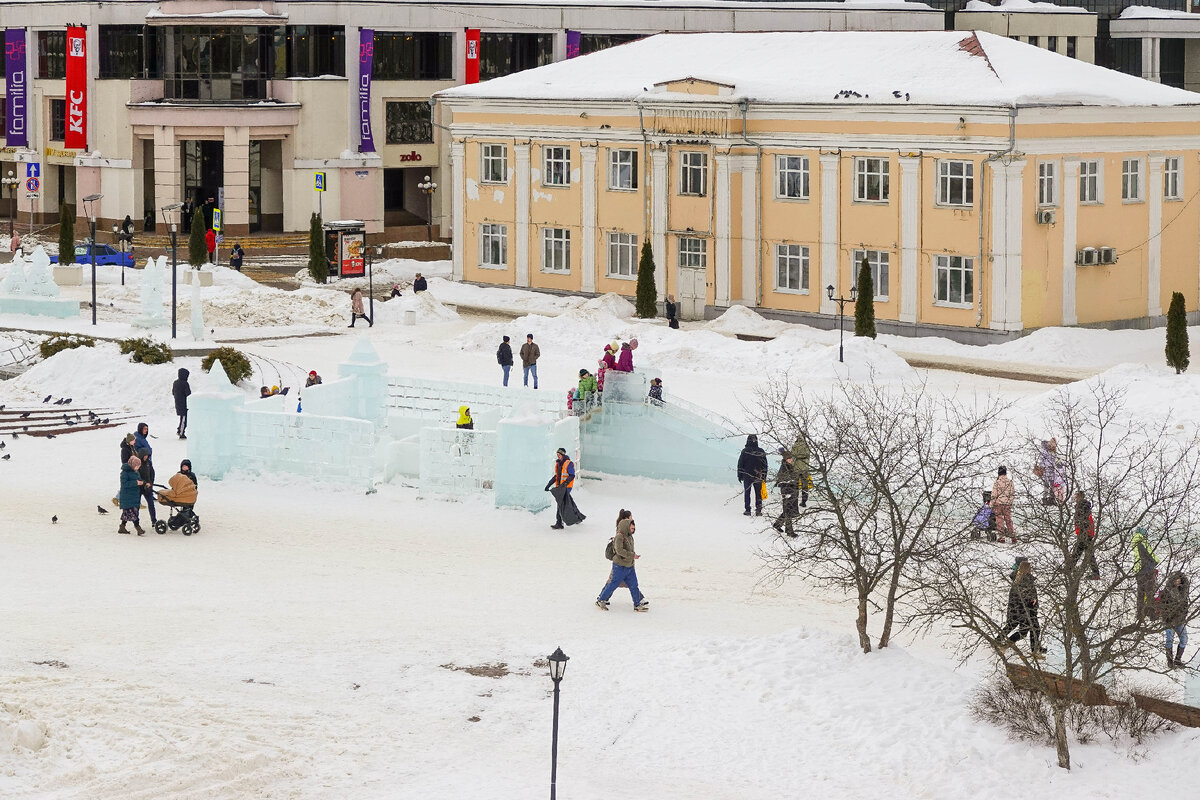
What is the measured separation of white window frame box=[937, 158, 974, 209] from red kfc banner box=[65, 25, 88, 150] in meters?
37.3

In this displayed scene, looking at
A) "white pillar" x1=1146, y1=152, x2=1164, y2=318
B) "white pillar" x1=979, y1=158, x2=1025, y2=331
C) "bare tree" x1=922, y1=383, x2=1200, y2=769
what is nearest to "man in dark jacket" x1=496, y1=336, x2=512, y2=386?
"white pillar" x1=979, y1=158, x2=1025, y2=331

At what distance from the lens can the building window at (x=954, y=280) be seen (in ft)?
164

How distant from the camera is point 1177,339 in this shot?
146 feet

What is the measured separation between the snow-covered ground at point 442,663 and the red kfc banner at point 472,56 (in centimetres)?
3980

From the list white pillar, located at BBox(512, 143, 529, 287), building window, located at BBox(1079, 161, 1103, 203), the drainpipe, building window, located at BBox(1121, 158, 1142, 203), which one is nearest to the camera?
the drainpipe

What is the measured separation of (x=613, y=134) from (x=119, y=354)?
1894 cm

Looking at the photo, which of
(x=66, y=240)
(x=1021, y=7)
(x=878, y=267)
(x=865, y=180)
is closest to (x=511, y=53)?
(x=66, y=240)

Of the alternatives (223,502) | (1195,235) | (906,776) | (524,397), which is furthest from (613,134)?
(906,776)

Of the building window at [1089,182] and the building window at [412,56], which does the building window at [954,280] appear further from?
the building window at [412,56]

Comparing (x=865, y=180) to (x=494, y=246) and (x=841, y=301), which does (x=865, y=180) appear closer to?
(x=841, y=301)

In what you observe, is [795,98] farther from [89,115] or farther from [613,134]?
[89,115]

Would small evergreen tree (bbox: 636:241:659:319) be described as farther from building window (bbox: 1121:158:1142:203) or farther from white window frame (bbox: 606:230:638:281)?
building window (bbox: 1121:158:1142:203)

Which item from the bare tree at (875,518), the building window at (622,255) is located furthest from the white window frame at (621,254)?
the bare tree at (875,518)

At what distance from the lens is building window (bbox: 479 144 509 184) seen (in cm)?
6022
